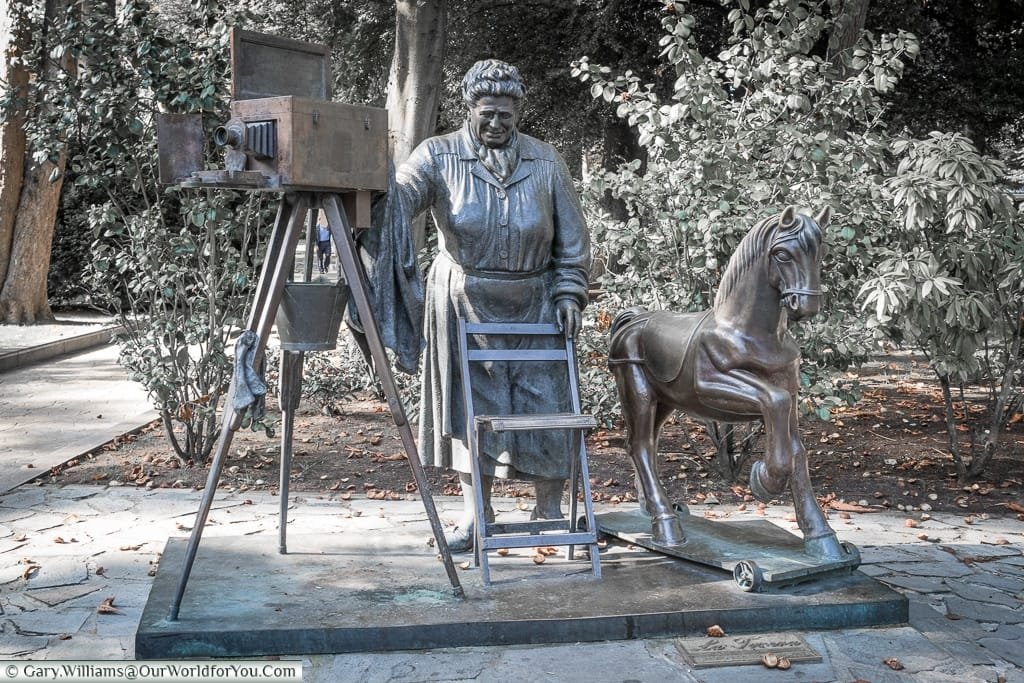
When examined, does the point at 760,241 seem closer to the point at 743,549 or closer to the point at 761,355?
the point at 761,355

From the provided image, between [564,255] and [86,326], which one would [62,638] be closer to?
[564,255]

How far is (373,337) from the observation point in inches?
177

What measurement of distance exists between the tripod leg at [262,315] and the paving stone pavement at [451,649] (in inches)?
16.8

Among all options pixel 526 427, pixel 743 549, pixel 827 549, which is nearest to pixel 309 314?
pixel 526 427

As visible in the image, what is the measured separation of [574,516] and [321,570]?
1.14m

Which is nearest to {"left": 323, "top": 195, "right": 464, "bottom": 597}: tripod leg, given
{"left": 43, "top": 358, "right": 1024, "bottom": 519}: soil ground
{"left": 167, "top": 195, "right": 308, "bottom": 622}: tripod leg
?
{"left": 167, "top": 195, "right": 308, "bottom": 622}: tripod leg

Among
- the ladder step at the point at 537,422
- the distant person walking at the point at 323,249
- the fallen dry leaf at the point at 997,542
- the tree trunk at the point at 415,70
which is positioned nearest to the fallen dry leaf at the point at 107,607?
the ladder step at the point at 537,422

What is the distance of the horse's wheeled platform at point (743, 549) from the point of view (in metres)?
4.63

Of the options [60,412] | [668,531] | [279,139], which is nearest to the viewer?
[279,139]

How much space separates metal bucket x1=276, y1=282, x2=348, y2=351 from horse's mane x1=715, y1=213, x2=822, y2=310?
5.46 feet

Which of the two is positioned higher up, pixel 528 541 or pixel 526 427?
pixel 526 427

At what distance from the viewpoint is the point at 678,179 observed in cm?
704

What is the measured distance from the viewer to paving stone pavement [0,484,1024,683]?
4.07 meters

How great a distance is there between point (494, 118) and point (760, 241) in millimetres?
1273
